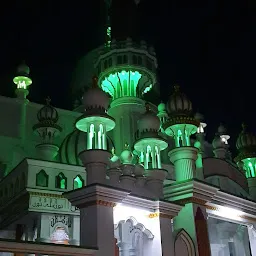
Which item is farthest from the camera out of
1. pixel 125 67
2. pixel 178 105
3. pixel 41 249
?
pixel 125 67

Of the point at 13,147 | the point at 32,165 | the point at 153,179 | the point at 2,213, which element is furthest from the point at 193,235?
the point at 13,147

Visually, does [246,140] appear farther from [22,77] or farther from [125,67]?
[22,77]

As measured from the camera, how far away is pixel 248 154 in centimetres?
1384

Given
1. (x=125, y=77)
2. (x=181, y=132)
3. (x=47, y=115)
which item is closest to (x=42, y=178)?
(x=47, y=115)

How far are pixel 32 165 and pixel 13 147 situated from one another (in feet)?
14.1

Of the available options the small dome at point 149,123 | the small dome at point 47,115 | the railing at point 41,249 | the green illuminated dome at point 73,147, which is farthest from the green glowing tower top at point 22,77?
the railing at point 41,249

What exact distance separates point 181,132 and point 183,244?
9.15 feet

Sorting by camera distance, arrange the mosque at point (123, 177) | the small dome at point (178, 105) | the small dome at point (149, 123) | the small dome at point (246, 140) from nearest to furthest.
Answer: the mosque at point (123, 177) → the small dome at point (149, 123) → the small dome at point (178, 105) → the small dome at point (246, 140)

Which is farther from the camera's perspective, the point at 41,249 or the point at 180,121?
the point at 180,121

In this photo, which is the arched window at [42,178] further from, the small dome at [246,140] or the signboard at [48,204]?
the small dome at [246,140]

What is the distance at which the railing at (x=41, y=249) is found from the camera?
24.4 ft

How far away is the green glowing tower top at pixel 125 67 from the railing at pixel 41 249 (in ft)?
37.6

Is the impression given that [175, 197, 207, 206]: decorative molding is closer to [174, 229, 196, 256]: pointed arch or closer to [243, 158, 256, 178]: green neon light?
[174, 229, 196, 256]: pointed arch

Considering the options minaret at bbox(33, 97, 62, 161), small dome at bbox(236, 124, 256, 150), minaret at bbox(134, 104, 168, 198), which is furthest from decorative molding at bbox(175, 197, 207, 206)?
minaret at bbox(33, 97, 62, 161)
